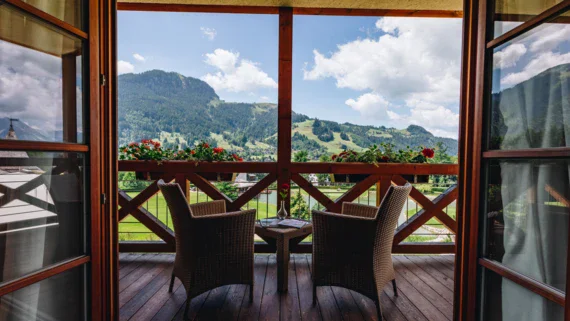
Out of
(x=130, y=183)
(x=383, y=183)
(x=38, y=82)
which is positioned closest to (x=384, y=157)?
(x=383, y=183)

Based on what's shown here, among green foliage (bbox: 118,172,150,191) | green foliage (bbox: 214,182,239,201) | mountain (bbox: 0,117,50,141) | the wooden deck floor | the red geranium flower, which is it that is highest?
mountain (bbox: 0,117,50,141)

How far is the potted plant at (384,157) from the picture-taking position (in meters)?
3.54

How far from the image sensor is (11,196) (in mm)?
1230

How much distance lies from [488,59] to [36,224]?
7.47 ft

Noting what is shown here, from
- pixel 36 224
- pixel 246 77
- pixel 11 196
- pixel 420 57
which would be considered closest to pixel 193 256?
pixel 36 224

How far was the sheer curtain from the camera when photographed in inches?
43.6

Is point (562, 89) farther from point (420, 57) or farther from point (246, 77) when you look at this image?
point (246, 77)

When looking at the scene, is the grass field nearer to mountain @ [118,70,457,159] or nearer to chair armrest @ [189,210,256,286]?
mountain @ [118,70,457,159]

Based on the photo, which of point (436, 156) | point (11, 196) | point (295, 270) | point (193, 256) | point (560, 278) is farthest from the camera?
point (436, 156)

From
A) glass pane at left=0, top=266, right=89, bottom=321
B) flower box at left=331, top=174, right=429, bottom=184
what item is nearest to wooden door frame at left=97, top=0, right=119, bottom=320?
glass pane at left=0, top=266, right=89, bottom=321

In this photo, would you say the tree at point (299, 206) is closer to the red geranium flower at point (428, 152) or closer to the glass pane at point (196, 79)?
the glass pane at point (196, 79)

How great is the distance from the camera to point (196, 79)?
4.11 metres

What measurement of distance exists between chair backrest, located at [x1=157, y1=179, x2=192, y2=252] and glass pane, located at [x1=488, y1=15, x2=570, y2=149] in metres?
2.00

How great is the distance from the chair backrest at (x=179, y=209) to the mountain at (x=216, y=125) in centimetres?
146
